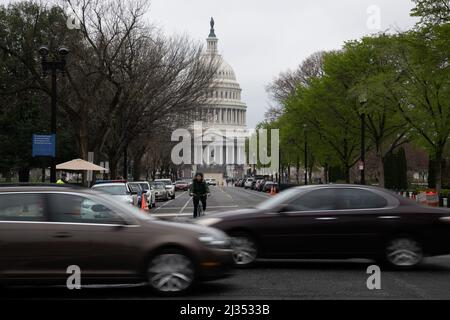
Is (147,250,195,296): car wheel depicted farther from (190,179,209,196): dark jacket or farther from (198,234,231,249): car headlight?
(190,179,209,196): dark jacket

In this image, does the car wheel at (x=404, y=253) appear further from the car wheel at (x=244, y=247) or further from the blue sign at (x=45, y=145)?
the blue sign at (x=45, y=145)

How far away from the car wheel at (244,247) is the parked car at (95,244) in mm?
2339

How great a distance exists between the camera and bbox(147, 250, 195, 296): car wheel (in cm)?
963

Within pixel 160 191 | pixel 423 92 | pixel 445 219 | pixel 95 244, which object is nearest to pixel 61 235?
pixel 95 244

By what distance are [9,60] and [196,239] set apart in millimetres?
48945

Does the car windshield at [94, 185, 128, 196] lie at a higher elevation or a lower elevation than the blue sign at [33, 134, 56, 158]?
lower

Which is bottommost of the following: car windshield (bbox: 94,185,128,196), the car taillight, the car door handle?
the car door handle

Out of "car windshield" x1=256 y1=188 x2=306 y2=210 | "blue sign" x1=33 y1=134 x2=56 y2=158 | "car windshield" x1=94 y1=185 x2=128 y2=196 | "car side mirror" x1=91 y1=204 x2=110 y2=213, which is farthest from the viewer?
"car windshield" x1=94 y1=185 x2=128 y2=196

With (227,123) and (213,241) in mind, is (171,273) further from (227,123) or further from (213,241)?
(227,123)

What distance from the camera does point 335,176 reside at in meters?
85.0

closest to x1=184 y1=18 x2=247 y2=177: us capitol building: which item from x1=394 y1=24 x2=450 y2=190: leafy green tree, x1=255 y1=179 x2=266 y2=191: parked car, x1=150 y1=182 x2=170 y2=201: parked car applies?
x1=255 y1=179 x2=266 y2=191: parked car

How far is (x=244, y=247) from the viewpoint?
1241cm

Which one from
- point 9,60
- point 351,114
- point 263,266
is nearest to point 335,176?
point 351,114

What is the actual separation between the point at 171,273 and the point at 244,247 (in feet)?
9.59
